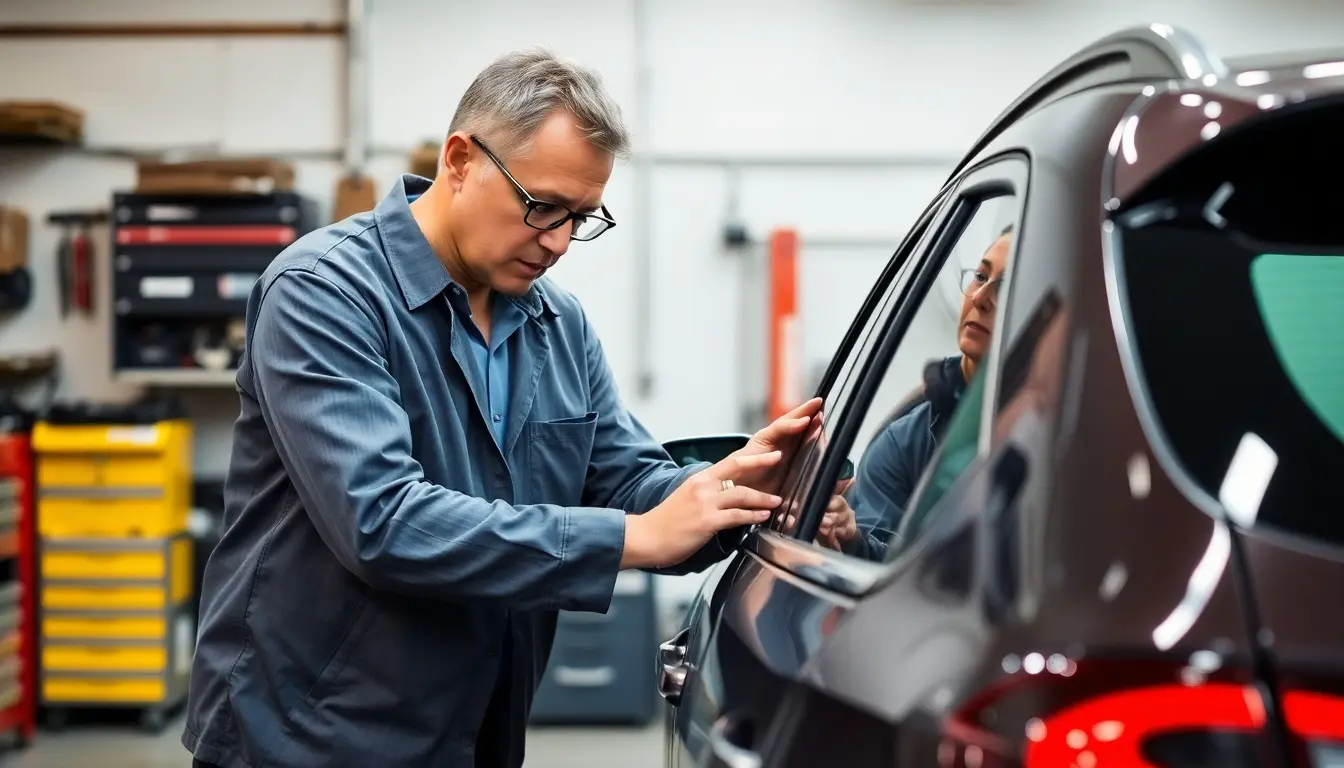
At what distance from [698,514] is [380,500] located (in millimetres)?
336

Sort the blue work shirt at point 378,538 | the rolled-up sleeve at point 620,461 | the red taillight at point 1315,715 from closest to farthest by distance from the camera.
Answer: the red taillight at point 1315,715 < the blue work shirt at point 378,538 < the rolled-up sleeve at point 620,461

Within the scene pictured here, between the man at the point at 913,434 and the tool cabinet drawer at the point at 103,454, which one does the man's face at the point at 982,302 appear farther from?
the tool cabinet drawer at the point at 103,454

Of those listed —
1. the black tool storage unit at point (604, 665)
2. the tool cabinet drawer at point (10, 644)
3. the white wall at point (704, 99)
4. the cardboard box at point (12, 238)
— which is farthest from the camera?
the white wall at point (704, 99)

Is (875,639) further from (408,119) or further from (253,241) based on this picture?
(408,119)

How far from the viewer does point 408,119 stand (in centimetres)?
538

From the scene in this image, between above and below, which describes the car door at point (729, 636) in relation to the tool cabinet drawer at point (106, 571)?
above

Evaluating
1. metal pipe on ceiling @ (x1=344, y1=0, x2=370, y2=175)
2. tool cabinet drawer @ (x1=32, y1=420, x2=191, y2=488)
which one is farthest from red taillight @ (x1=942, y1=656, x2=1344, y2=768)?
metal pipe on ceiling @ (x1=344, y1=0, x2=370, y2=175)

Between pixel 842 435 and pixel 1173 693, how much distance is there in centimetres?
69

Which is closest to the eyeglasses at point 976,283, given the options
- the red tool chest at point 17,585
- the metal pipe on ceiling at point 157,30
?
the red tool chest at point 17,585

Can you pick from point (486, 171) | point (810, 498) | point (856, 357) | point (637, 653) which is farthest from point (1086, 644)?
point (637, 653)

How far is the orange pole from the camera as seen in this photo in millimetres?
5082

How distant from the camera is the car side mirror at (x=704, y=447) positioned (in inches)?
67.7

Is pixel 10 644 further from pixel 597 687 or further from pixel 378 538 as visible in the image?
pixel 378 538

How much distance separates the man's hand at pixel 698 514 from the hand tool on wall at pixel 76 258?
4744mm
